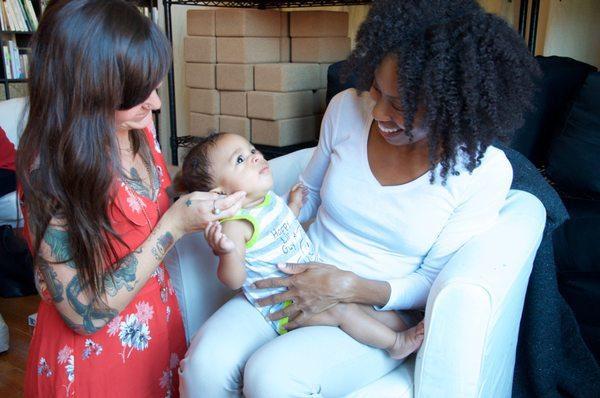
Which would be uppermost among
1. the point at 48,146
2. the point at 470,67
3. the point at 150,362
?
the point at 470,67

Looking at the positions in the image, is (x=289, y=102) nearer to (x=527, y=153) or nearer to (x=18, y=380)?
(x=527, y=153)

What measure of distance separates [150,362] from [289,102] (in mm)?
1573

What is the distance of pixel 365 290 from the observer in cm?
114

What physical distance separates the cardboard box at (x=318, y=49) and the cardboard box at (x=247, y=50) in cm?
9

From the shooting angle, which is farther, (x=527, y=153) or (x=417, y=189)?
(x=527, y=153)

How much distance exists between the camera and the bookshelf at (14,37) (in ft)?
12.2

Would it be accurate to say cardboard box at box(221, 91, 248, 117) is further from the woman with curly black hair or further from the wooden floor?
the woman with curly black hair

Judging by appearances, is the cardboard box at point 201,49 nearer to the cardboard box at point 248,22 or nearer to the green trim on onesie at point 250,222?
the cardboard box at point 248,22

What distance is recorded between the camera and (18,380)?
1.88 metres

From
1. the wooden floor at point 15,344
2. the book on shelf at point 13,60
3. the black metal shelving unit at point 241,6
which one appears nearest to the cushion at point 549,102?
the black metal shelving unit at point 241,6

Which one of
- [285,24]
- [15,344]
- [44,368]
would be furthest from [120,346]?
[285,24]

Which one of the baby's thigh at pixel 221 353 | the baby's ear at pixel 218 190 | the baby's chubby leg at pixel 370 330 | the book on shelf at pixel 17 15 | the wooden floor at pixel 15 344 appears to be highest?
the book on shelf at pixel 17 15

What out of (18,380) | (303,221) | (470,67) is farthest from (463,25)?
(18,380)

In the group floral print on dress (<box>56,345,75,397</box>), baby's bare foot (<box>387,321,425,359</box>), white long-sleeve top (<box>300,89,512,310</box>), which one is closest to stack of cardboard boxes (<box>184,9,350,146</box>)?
white long-sleeve top (<box>300,89,512,310</box>)
